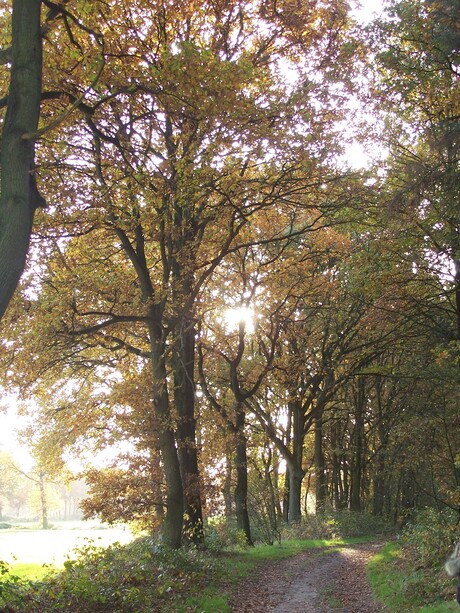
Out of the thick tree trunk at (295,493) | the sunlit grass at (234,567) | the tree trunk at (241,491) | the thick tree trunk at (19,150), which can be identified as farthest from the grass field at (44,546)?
the thick tree trunk at (295,493)

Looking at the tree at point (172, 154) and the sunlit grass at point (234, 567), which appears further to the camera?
the sunlit grass at point (234, 567)

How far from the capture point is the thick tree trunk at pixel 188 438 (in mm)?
14023

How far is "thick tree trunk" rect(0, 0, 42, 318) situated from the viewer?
17.9 ft

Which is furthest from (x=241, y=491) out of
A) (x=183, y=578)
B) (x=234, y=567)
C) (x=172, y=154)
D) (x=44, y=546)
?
(x=44, y=546)

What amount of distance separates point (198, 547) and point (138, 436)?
3.71 metres

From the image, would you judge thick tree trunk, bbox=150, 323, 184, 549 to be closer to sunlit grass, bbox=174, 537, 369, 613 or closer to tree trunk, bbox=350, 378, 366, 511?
sunlit grass, bbox=174, 537, 369, 613

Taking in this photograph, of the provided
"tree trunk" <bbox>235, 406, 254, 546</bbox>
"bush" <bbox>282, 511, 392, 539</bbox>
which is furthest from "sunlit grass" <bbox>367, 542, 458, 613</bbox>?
"bush" <bbox>282, 511, 392, 539</bbox>

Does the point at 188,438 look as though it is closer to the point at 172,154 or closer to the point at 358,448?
→ the point at 172,154

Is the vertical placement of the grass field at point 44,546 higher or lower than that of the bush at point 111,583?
lower

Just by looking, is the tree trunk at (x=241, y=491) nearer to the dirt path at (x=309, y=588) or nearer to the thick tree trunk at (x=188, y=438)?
the dirt path at (x=309, y=588)

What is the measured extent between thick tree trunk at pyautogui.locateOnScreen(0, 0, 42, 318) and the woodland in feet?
0.07

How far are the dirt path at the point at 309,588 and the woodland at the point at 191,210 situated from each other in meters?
2.30

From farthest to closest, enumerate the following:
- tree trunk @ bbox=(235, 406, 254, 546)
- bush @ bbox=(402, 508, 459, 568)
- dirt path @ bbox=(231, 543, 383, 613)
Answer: tree trunk @ bbox=(235, 406, 254, 546) < bush @ bbox=(402, 508, 459, 568) < dirt path @ bbox=(231, 543, 383, 613)

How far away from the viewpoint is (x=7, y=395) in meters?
14.9
